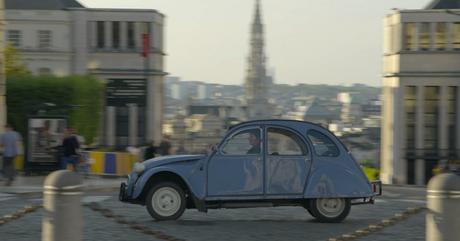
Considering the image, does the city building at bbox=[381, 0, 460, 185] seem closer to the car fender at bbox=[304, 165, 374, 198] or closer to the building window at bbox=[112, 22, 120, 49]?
the building window at bbox=[112, 22, 120, 49]

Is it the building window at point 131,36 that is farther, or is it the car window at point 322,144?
the building window at point 131,36

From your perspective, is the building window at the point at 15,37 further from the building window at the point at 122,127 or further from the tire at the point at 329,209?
the tire at the point at 329,209

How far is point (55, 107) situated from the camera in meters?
30.3

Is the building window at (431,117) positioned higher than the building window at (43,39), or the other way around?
the building window at (43,39)

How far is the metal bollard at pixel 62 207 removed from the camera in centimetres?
786

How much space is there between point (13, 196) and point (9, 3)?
72.5 m

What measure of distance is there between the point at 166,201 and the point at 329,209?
2.52 meters

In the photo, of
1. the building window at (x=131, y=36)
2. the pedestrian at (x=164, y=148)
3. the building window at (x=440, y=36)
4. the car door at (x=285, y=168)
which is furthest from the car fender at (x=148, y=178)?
the building window at (x=440, y=36)

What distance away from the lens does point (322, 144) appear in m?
13.4

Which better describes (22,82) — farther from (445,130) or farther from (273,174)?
(445,130)

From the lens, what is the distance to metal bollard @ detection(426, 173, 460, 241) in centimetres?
791

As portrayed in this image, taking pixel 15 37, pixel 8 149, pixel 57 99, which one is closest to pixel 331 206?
pixel 8 149

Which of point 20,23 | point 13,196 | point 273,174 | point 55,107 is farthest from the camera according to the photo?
point 20,23

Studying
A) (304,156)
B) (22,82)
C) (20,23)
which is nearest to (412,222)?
(304,156)
